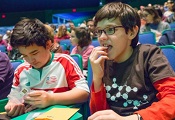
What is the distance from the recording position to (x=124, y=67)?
4.20ft

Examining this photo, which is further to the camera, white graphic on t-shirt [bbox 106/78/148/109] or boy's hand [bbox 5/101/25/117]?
boy's hand [bbox 5/101/25/117]

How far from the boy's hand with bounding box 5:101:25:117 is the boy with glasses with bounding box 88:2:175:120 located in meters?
0.41

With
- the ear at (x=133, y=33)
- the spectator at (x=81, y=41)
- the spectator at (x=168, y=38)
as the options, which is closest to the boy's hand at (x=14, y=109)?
the ear at (x=133, y=33)

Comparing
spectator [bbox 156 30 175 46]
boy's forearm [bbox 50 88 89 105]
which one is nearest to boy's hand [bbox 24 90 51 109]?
boy's forearm [bbox 50 88 89 105]

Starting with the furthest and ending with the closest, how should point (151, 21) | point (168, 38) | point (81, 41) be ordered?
1. point (151, 21)
2. point (81, 41)
3. point (168, 38)

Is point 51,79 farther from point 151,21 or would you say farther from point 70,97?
point 151,21

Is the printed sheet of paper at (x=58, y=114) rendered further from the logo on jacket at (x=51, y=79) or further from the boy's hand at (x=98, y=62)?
the logo on jacket at (x=51, y=79)

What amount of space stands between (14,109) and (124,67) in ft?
2.05

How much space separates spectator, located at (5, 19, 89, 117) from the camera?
4.93 feet

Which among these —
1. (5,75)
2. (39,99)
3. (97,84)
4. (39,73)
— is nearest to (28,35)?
(39,73)

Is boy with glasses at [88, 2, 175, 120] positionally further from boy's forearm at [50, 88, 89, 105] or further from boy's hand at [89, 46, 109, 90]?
boy's forearm at [50, 88, 89, 105]

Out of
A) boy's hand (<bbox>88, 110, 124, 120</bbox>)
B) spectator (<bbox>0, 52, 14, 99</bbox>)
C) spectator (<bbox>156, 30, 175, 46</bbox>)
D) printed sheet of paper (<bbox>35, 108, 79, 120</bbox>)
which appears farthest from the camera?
spectator (<bbox>156, 30, 175, 46</bbox>)

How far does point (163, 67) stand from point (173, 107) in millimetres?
178

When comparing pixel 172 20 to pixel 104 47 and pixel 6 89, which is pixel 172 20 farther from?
pixel 104 47
